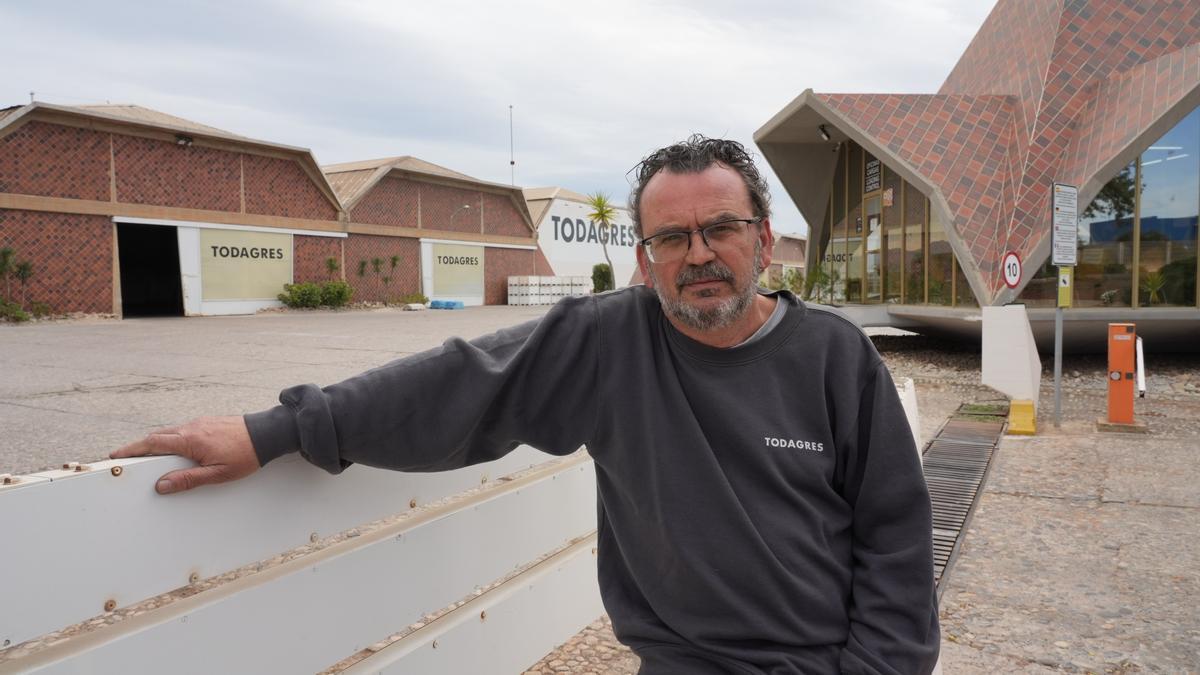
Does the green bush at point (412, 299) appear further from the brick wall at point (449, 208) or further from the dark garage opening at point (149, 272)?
the dark garage opening at point (149, 272)

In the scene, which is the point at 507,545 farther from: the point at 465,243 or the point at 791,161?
the point at 465,243

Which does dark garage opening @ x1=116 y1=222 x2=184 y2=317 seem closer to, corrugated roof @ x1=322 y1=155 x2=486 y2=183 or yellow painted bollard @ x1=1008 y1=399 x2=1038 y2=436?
corrugated roof @ x1=322 y1=155 x2=486 y2=183

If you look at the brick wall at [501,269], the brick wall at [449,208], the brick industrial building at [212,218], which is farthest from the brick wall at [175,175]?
the brick wall at [501,269]

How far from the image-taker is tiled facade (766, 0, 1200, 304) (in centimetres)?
1223

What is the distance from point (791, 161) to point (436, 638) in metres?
18.4

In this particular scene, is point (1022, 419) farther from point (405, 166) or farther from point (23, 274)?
point (405, 166)

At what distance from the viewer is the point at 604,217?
152 feet

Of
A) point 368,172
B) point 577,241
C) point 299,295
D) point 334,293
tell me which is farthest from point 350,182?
point 577,241

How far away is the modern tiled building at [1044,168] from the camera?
478 inches

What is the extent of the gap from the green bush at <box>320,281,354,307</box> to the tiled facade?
21.0 m

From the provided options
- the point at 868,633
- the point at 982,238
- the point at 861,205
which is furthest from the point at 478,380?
the point at 861,205

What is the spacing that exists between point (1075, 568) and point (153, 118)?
31.0 meters

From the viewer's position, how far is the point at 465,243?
125 feet

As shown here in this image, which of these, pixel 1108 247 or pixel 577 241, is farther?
pixel 577 241
